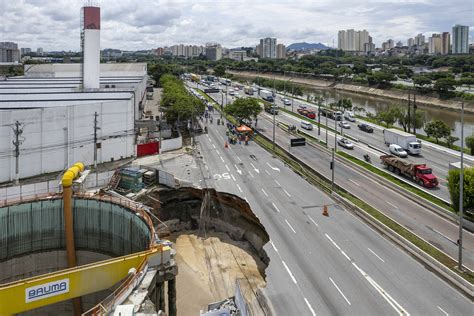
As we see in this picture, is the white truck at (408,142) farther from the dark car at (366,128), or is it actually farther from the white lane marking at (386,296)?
the white lane marking at (386,296)

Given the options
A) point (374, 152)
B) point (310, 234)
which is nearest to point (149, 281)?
point (310, 234)

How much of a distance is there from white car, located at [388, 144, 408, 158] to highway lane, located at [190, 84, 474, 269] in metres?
8.64

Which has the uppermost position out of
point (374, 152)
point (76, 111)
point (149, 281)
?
point (76, 111)

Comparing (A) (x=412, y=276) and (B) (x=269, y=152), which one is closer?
(A) (x=412, y=276)

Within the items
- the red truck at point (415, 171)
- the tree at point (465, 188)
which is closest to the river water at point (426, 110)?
the red truck at point (415, 171)

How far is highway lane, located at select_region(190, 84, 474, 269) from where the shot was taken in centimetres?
2497

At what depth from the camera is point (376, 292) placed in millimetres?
19812

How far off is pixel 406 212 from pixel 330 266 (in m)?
10.7

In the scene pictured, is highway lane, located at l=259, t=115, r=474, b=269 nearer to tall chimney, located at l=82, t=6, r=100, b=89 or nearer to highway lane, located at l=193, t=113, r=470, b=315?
highway lane, located at l=193, t=113, r=470, b=315

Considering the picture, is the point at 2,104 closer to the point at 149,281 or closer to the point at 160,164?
the point at 160,164

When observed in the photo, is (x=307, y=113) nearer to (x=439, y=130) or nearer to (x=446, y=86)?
(x=439, y=130)

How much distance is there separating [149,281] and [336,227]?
1457 cm

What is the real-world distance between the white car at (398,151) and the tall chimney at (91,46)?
126 ft

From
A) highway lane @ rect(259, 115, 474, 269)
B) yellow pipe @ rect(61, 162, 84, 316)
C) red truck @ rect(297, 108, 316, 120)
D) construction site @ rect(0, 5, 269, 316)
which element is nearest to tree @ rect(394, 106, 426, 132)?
red truck @ rect(297, 108, 316, 120)
